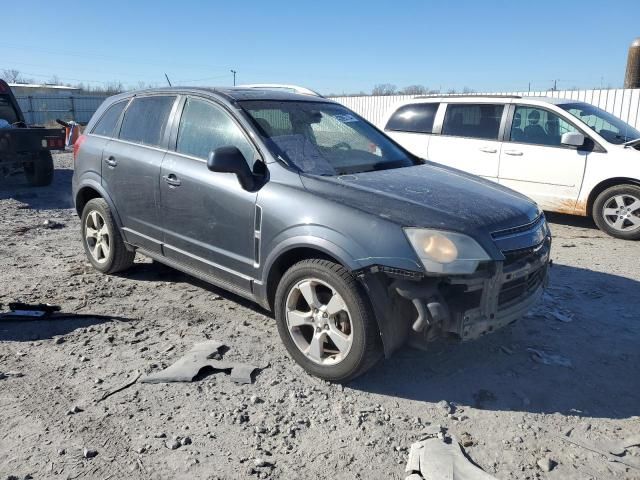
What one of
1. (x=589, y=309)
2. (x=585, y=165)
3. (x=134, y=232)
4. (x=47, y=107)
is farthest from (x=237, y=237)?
(x=47, y=107)

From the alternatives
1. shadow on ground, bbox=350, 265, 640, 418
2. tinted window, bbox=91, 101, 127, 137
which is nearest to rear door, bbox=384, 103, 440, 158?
shadow on ground, bbox=350, 265, 640, 418

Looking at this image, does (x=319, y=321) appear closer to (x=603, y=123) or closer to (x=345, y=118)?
(x=345, y=118)

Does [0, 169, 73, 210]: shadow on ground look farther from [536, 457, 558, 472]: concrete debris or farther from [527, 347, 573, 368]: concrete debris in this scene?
[536, 457, 558, 472]: concrete debris

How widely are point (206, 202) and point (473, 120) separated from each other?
551cm

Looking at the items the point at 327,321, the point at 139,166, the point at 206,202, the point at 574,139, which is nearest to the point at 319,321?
the point at 327,321

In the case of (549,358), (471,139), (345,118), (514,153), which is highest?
(345,118)

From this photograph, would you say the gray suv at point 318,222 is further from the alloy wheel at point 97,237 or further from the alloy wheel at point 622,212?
the alloy wheel at point 622,212

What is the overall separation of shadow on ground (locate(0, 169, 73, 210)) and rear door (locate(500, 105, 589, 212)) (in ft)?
23.5

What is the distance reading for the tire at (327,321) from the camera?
10.5 feet

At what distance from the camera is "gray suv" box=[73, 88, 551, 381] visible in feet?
10.3

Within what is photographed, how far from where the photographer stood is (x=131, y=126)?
16.5 ft

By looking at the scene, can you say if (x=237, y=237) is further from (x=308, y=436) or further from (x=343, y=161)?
(x=308, y=436)

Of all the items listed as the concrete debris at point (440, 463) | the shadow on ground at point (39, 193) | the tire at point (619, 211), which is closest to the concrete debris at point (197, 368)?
the concrete debris at point (440, 463)

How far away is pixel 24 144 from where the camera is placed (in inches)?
398
